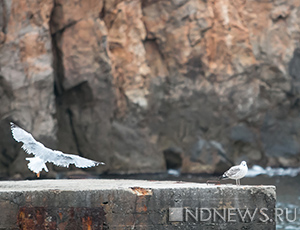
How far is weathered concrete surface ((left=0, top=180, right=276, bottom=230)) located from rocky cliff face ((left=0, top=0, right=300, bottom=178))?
49.1 feet

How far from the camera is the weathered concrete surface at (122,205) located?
8.18 metres

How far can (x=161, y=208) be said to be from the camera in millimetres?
8406

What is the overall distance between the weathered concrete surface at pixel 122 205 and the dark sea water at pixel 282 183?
5376 millimetres

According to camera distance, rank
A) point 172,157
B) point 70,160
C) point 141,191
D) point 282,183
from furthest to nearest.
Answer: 1. point 172,157
2. point 282,183
3. point 70,160
4. point 141,191

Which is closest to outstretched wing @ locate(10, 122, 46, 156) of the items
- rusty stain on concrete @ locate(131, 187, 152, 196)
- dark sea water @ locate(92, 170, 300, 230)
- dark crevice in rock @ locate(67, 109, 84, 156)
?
rusty stain on concrete @ locate(131, 187, 152, 196)

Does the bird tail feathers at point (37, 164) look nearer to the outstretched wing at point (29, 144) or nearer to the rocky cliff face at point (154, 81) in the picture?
the outstretched wing at point (29, 144)

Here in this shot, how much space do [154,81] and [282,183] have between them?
7840 mm

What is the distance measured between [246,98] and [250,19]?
3.44 metres

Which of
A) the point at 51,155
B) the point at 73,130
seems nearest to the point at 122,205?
the point at 51,155

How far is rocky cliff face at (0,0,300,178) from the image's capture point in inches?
926

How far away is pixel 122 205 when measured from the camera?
27.2 feet

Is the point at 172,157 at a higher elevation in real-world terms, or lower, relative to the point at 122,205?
higher

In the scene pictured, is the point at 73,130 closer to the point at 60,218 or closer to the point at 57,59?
the point at 57,59

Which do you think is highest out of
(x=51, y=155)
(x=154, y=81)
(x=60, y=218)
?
(x=154, y=81)
